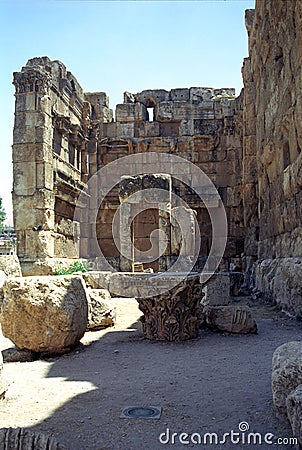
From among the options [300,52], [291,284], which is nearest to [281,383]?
[291,284]

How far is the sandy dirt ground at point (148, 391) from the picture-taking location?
2961 mm

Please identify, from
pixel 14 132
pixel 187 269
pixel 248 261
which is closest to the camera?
pixel 187 269

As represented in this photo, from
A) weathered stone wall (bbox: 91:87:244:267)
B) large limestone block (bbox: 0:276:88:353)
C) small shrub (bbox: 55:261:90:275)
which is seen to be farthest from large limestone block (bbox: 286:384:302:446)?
weathered stone wall (bbox: 91:87:244:267)

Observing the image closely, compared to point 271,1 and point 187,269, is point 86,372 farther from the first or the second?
point 271,1

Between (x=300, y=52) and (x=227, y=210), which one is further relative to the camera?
(x=227, y=210)

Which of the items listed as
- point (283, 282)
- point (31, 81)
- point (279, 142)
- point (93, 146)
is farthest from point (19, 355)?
point (93, 146)

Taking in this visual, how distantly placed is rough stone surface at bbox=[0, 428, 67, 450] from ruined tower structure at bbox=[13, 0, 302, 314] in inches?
230

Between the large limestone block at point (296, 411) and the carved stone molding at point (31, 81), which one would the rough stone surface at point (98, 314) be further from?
the carved stone molding at point (31, 81)

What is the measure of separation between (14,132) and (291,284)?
413 inches

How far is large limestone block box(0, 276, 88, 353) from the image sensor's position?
17.5ft

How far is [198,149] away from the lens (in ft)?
61.4

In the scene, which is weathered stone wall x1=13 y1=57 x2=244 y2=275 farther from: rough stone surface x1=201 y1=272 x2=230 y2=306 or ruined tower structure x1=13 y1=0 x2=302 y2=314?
rough stone surface x1=201 y1=272 x2=230 y2=306

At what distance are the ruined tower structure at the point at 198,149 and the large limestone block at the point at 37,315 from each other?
3.95 m

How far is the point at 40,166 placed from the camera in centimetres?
1435
